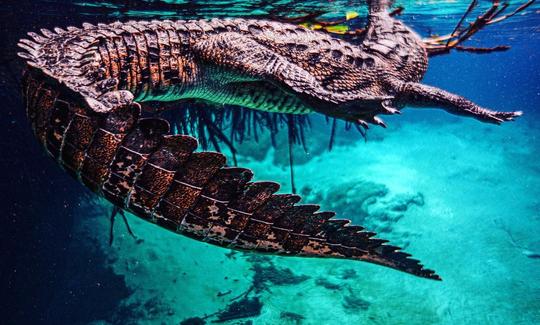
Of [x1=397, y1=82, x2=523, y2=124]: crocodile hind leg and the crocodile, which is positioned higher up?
the crocodile

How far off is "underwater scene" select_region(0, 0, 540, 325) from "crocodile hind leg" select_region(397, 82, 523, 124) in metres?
0.02

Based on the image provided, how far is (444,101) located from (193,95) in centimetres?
217

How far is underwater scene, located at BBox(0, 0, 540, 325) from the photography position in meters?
1.41

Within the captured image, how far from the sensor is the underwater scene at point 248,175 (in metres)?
1.41

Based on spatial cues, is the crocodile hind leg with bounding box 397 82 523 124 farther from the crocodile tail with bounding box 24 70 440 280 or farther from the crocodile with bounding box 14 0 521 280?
the crocodile tail with bounding box 24 70 440 280

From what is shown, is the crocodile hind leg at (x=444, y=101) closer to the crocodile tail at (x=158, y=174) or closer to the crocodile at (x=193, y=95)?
the crocodile at (x=193, y=95)

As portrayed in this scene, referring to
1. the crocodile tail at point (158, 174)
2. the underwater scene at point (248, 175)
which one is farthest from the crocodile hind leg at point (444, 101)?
the crocodile tail at point (158, 174)

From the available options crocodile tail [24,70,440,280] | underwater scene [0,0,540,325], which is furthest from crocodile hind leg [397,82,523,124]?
crocodile tail [24,70,440,280]

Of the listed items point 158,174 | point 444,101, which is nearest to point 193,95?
point 158,174

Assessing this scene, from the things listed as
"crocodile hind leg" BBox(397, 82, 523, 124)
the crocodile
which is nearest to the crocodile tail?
the crocodile

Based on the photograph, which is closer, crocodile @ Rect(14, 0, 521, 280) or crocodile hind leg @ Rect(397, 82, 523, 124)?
crocodile @ Rect(14, 0, 521, 280)

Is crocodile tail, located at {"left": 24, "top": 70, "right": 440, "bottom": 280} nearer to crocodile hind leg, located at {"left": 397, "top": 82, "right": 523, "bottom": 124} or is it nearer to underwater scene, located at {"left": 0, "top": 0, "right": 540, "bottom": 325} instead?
underwater scene, located at {"left": 0, "top": 0, "right": 540, "bottom": 325}

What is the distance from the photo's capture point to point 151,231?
9.51 metres

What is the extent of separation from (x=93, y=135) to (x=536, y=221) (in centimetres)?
1349
